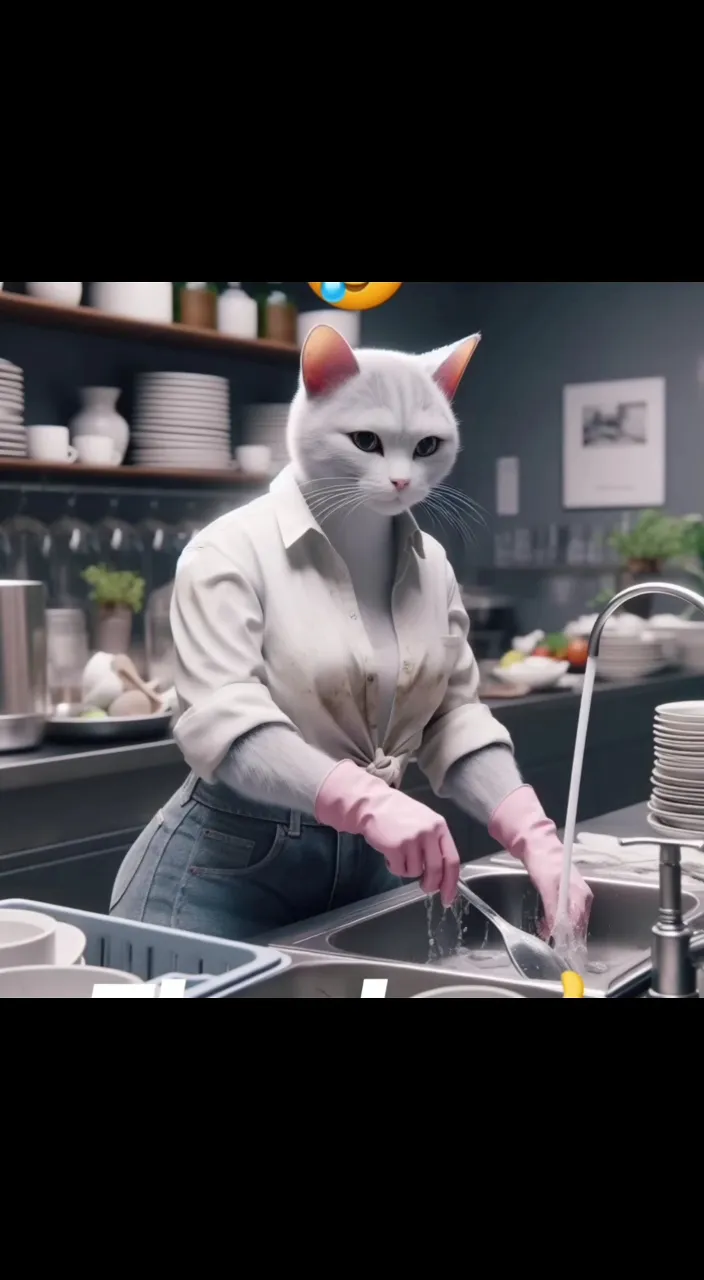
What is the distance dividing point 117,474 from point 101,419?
0.13 metres

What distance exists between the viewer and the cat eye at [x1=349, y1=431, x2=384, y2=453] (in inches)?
54.6

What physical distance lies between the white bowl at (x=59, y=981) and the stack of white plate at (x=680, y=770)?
1.83 ft

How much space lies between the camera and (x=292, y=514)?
1357 millimetres

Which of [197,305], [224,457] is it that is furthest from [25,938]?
[197,305]

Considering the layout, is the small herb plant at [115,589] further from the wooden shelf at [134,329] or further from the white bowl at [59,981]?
the white bowl at [59,981]

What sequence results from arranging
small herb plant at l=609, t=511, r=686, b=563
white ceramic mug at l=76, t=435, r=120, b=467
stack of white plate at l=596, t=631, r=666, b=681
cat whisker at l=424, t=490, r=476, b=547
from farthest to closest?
small herb plant at l=609, t=511, r=686, b=563 < stack of white plate at l=596, t=631, r=666, b=681 < white ceramic mug at l=76, t=435, r=120, b=467 < cat whisker at l=424, t=490, r=476, b=547

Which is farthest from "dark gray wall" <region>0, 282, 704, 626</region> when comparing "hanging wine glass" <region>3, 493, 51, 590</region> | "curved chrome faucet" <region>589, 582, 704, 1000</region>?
"curved chrome faucet" <region>589, 582, 704, 1000</region>

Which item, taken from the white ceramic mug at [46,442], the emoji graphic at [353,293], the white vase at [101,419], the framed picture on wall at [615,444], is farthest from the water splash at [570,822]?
the framed picture on wall at [615,444]

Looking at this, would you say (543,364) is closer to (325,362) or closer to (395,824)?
(325,362)

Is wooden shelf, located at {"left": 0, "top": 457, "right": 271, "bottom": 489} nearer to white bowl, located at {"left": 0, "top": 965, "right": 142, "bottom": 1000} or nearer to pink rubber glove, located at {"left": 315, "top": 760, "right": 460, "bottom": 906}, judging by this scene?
pink rubber glove, located at {"left": 315, "top": 760, "right": 460, "bottom": 906}

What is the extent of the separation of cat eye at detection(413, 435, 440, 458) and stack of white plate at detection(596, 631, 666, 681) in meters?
2.22
